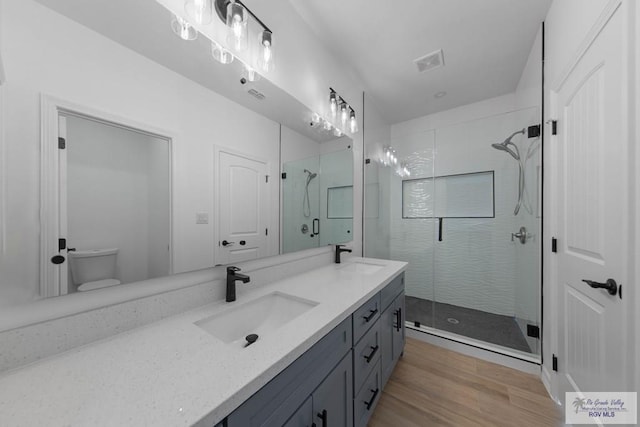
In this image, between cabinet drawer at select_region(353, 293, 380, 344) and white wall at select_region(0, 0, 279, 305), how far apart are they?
0.77 m

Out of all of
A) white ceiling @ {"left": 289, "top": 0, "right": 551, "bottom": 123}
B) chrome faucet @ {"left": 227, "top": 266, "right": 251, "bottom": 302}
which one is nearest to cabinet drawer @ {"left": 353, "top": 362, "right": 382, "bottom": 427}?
chrome faucet @ {"left": 227, "top": 266, "right": 251, "bottom": 302}

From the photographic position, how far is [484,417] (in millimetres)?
1400

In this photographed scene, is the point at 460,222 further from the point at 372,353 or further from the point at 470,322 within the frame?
the point at 372,353

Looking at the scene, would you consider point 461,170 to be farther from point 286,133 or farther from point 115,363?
point 115,363

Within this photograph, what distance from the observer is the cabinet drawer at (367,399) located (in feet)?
3.72

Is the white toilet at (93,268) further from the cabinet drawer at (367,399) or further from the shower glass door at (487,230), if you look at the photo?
the shower glass door at (487,230)

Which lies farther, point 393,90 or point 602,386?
point 393,90

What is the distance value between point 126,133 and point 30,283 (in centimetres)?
53

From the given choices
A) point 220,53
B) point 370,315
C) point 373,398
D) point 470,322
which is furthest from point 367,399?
point 220,53

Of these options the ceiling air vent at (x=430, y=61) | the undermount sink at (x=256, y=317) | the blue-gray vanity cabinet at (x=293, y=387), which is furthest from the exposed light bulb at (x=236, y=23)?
the ceiling air vent at (x=430, y=61)

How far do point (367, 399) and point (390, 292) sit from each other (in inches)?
25.6

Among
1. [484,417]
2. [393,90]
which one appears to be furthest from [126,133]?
[393,90]

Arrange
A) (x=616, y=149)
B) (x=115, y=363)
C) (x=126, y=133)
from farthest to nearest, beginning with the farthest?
1. (x=616, y=149)
2. (x=126, y=133)
3. (x=115, y=363)

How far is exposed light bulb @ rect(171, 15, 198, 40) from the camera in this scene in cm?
92
